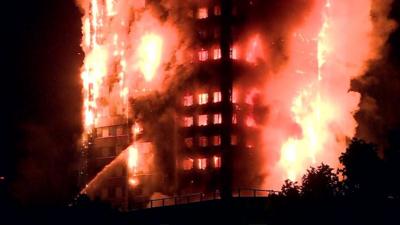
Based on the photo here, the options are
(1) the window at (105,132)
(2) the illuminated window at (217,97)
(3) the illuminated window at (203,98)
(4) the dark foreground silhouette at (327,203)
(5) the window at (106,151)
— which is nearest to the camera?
(4) the dark foreground silhouette at (327,203)

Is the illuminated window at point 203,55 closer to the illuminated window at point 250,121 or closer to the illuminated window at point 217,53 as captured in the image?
the illuminated window at point 217,53

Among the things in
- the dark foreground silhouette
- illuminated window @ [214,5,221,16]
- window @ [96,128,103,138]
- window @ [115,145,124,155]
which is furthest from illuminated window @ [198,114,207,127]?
the dark foreground silhouette

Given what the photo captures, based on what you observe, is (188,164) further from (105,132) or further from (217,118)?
(105,132)

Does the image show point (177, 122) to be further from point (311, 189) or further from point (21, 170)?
point (311, 189)

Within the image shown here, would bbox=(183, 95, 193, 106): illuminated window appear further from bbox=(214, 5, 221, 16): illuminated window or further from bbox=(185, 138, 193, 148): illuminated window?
bbox=(214, 5, 221, 16): illuminated window

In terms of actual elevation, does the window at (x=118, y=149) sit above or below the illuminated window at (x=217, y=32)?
below

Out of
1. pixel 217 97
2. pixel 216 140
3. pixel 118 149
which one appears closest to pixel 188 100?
pixel 217 97

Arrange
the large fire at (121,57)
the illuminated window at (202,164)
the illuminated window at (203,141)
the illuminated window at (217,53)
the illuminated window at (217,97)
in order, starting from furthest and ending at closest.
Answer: the large fire at (121,57)
the illuminated window at (217,53)
the illuminated window at (203,141)
the illuminated window at (217,97)
the illuminated window at (202,164)

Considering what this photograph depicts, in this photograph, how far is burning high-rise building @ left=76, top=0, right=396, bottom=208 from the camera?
11456 centimetres

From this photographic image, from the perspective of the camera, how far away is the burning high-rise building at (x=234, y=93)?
115 meters

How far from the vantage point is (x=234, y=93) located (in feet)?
380

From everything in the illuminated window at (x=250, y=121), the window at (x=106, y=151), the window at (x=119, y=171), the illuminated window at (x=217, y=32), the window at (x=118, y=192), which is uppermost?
the illuminated window at (x=217, y=32)

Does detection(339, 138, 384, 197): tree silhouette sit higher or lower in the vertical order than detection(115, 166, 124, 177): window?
lower

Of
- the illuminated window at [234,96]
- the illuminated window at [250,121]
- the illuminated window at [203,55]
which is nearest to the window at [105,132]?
the illuminated window at [203,55]
